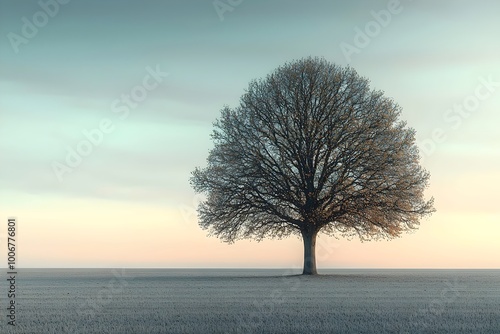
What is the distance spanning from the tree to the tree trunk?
0.08m

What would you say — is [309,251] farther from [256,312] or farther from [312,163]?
[256,312]

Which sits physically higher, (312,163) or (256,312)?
(312,163)

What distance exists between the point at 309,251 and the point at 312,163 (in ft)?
22.8

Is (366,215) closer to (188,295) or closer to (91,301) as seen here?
(188,295)

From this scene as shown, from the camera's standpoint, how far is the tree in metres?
50.8

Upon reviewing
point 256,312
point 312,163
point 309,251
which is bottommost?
point 256,312

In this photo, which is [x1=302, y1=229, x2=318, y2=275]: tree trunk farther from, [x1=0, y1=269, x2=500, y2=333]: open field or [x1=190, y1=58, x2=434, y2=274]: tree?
[x1=0, y1=269, x2=500, y2=333]: open field

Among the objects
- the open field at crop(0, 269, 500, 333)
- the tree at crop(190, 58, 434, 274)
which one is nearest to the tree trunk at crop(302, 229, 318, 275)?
the tree at crop(190, 58, 434, 274)

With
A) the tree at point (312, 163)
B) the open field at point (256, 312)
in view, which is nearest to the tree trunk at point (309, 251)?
the tree at point (312, 163)

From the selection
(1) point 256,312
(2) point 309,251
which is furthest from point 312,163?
(1) point 256,312

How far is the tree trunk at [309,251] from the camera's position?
5234 cm

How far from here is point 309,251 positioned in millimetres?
52781

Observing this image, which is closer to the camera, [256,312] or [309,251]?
[256,312]

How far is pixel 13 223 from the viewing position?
25000 mm
